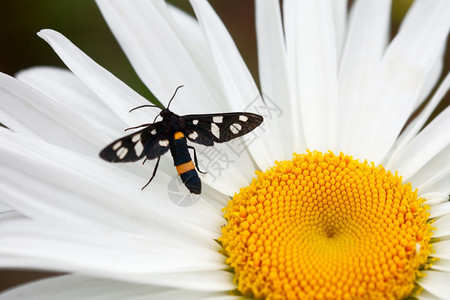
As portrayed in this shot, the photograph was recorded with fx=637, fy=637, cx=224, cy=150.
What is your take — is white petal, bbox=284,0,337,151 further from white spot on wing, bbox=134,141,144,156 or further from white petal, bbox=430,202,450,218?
white spot on wing, bbox=134,141,144,156

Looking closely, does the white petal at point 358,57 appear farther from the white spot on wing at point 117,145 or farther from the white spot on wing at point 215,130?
the white spot on wing at point 117,145

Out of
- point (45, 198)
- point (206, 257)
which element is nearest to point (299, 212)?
point (206, 257)

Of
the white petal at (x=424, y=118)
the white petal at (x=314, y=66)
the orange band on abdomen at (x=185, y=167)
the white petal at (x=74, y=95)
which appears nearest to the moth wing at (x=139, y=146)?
the orange band on abdomen at (x=185, y=167)

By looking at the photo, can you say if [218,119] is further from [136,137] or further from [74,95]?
[74,95]

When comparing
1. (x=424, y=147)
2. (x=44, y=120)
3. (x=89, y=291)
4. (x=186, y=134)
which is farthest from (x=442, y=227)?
(x=44, y=120)

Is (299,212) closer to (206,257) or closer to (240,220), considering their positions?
(240,220)

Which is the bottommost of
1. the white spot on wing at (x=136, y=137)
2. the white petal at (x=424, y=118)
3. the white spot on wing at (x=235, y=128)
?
the white spot on wing at (x=136, y=137)

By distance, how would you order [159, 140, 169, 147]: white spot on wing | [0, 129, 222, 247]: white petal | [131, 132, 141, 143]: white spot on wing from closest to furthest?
[0, 129, 222, 247]: white petal
[131, 132, 141, 143]: white spot on wing
[159, 140, 169, 147]: white spot on wing

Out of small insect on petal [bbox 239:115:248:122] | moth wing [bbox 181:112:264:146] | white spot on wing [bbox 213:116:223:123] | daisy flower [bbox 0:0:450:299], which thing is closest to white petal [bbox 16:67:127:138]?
daisy flower [bbox 0:0:450:299]
